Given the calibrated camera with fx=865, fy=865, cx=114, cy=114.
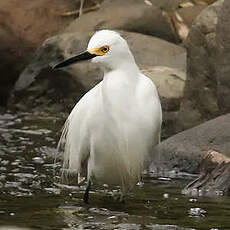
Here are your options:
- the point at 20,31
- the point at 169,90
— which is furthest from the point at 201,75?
the point at 20,31

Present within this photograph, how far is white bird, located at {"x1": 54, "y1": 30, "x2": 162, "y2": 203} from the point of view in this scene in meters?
6.27

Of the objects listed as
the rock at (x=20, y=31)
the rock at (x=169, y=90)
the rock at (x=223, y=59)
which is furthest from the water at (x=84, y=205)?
the rock at (x=20, y=31)

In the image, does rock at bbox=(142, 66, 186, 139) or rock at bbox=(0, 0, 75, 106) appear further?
rock at bbox=(0, 0, 75, 106)

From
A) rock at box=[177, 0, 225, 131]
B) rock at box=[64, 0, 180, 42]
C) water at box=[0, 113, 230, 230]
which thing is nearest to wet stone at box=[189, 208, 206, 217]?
water at box=[0, 113, 230, 230]

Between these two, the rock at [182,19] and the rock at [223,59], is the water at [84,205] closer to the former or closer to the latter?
the rock at [223,59]

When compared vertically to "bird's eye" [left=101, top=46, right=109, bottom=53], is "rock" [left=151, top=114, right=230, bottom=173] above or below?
below

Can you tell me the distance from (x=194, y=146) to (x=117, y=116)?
202 cm

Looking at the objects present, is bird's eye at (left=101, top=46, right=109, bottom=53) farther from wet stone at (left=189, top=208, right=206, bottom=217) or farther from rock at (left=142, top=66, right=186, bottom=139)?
rock at (left=142, top=66, right=186, bottom=139)

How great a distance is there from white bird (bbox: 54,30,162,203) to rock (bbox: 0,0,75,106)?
6787 mm

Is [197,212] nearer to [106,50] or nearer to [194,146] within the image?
[106,50]

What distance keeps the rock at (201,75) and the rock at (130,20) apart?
310cm

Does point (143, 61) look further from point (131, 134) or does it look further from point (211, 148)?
point (131, 134)

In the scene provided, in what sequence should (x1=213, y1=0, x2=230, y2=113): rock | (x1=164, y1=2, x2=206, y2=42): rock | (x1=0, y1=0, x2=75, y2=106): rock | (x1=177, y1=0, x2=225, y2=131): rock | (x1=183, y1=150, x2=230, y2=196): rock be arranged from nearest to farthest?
(x1=183, y1=150, x2=230, y2=196): rock → (x1=213, y1=0, x2=230, y2=113): rock → (x1=177, y1=0, x2=225, y2=131): rock → (x1=0, y1=0, x2=75, y2=106): rock → (x1=164, y1=2, x2=206, y2=42): rock

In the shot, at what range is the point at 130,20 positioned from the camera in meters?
13.1
